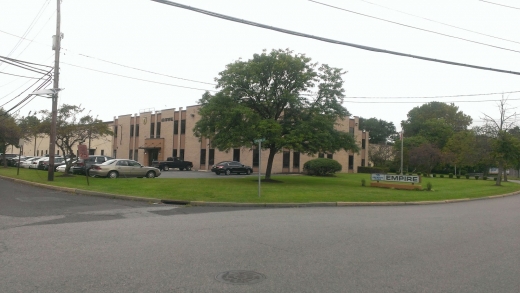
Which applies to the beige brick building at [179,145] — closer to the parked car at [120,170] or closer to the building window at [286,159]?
the building window at [286,159]

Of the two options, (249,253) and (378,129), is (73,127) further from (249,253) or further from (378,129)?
(378,129)

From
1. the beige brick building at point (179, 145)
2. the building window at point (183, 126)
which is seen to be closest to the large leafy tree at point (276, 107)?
the beige brick building at point (179, 145)

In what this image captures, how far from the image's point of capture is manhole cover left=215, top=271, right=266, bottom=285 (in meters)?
5.87

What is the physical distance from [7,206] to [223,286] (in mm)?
11314

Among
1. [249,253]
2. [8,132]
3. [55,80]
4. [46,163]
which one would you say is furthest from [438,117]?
[249,253]

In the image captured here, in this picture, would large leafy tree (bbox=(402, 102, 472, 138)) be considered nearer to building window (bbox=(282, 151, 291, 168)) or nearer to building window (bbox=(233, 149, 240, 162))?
building window (bbox=(282, 151, 291, 168))

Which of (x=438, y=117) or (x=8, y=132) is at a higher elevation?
(x=438, y=117)

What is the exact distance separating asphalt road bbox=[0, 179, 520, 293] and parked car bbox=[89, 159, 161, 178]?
14783 millimetres

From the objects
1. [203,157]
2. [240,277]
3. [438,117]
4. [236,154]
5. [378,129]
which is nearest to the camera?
[240,277]

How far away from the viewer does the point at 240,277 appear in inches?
240

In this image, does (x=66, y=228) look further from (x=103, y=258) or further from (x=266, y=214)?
(x=266, y=214)

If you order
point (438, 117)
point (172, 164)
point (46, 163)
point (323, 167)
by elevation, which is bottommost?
point (46, 163)

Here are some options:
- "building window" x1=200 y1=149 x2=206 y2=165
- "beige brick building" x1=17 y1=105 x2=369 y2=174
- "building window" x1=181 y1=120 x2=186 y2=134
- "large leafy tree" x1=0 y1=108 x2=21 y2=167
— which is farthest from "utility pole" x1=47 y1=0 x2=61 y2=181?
"building window" x1=181 y1=120 x2=186 y2=134

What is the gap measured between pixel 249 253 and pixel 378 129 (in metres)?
101
